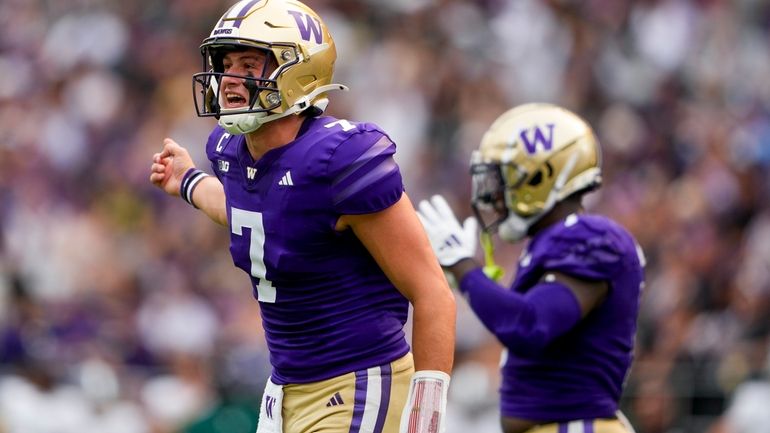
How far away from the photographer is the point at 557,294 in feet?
17.5

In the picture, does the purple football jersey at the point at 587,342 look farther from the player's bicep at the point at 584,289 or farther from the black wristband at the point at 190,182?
the black wristband at the point at 190,182

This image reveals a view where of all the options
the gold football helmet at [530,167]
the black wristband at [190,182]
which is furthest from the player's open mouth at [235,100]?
the gold football helmet at [530,167]

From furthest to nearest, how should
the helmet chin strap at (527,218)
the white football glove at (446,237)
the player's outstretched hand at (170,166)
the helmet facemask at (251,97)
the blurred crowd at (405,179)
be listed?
the blurred crowd at (405,179) → the helmet chin strap at (527,218) → the white football glove at (446,237) → the player's outstretched hand at (170,166) → the helmet facemask at (251,97)

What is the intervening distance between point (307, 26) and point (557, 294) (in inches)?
52.7

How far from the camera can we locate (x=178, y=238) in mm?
11531

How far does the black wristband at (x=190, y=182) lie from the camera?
5246mm

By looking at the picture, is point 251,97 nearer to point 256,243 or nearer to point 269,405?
point 256,243

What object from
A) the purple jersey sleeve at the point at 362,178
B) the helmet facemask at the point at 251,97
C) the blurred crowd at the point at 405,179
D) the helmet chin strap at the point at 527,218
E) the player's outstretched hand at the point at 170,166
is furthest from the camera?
the blurred crowd at the point at 405,179

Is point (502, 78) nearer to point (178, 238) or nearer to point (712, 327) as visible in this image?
point (178, 238)

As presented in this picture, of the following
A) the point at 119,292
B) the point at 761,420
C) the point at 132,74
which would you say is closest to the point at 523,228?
the point at 761,420

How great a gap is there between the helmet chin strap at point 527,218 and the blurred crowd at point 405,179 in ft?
8.95

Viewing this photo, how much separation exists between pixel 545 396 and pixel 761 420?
3517 millimetres

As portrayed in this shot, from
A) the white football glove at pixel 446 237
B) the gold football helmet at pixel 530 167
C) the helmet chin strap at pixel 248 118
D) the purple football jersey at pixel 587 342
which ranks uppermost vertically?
the helmet chin strap at pixel 248 118

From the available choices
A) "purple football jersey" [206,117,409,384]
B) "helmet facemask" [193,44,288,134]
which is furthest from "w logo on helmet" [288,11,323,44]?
"purple football jersey" [206,117,409,384]
